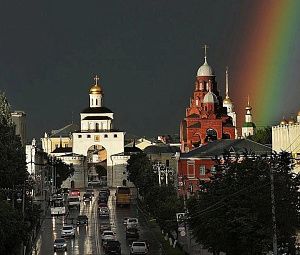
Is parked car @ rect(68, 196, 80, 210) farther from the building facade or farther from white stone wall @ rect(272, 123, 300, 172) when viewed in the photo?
the building facade

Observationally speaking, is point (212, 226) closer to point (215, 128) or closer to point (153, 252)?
point (153, 252)

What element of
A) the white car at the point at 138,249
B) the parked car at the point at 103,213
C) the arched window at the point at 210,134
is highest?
the arched window at the point at 210,134

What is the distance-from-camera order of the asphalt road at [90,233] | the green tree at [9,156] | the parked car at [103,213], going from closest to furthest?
1. the asphalt road at [90,233]
2. the green tree at [9,156]
3. the parked car at [103,213]

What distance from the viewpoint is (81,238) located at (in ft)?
229

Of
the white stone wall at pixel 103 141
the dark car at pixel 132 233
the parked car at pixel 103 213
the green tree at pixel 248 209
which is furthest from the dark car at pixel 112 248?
the white stone wall at pixel 103 141

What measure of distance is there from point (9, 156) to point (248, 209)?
1371 inches

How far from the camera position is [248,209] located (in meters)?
44.2

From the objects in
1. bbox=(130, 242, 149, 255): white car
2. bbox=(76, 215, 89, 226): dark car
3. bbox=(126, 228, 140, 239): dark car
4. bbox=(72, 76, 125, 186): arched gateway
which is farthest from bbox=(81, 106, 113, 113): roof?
bbox=(130, 242, 149, 255): white car

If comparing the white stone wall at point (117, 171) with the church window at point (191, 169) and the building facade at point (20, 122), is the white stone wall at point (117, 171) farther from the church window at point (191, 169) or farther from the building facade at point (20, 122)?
the church window at point (191, 169)

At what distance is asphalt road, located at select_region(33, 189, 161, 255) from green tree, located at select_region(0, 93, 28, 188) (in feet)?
14.6

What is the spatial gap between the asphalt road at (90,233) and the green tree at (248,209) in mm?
12468

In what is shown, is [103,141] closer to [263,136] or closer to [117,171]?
[117,171]

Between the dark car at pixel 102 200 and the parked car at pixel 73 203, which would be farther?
the dark car at pixel 102 200

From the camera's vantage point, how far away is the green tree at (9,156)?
7300cm
